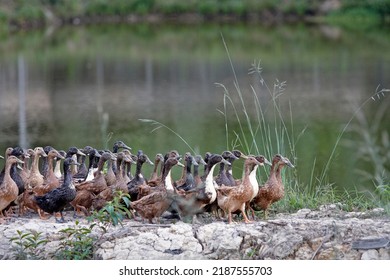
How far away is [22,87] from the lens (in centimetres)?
2333

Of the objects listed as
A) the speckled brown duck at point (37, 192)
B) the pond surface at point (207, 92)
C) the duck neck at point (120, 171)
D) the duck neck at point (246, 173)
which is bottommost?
the pond surface at point (207, 92)

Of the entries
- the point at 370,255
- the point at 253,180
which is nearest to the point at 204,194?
the point at 253,180

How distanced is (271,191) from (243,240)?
0.71m

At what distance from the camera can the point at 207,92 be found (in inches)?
858

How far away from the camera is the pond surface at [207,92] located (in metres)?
13.7

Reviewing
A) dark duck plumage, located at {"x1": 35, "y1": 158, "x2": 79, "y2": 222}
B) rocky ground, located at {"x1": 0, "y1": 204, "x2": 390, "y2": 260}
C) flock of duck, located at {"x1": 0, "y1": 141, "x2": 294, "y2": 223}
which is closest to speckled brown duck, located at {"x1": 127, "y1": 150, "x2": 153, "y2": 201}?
flock of duck, located at {"x1": 0, "y1": 141, "x2": 294, "y2": 223}

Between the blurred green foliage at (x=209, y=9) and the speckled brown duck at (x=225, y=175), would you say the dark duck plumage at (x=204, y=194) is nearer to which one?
the speckled brown duck at (x=225, y=175)

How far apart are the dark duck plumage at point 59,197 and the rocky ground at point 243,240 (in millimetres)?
359

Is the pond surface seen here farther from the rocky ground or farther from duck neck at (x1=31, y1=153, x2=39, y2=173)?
duck neck at (x1=31, y1=153, x2=39, y2=173)

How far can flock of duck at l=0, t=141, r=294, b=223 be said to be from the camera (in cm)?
696

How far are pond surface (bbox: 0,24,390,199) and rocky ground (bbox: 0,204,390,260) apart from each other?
64 cm

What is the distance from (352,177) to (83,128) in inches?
246

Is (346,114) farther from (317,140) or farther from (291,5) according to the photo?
(291,5)

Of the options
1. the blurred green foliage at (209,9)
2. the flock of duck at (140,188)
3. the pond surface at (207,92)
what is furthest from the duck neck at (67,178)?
the blurred green foliage at (209,9)
